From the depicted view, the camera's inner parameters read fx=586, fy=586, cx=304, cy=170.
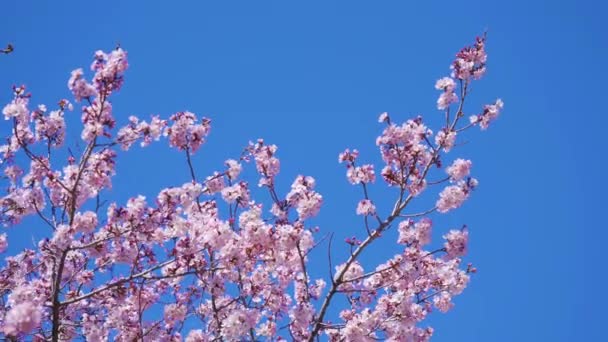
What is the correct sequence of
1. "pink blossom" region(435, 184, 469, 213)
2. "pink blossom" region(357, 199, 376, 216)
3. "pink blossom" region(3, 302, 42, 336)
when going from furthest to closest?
1. "pink blossom" region(435, 184, 469, 213)
2. "pink blossom" region(357, 199, 376, 216)
3. "pink blossom" region(3, 302, 42, 336)

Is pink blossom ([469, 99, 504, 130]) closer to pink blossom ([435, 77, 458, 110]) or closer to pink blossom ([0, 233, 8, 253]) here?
pink blossom ([435, 77, 458, 110])

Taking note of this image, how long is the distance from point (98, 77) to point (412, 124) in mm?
4710

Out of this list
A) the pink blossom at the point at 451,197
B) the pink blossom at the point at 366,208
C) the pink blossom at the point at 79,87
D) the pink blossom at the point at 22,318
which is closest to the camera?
the pink blossom at the point at 22,318

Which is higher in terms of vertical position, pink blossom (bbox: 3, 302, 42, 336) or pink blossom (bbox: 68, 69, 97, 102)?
pink blossom (bbox: 68, 69, 97, 102)

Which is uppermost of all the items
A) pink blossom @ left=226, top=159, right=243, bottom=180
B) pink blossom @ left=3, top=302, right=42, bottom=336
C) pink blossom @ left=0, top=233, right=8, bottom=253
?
pink blossom @ left=226, top=159, right=243, bottom=180

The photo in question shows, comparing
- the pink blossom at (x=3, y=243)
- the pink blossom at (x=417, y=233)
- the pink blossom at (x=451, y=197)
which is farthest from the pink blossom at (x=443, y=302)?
the pink blossom at (x=3, y=243)

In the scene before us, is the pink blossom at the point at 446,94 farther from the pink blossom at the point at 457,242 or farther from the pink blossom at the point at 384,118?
the pink blossom at the point at 457,242

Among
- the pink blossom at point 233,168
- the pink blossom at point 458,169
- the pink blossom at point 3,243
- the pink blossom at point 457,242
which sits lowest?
the pink blossom at point 457,242

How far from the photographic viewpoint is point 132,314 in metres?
9.59

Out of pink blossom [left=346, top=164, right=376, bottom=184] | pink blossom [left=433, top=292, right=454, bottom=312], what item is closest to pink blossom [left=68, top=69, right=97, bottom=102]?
pink blossom [left=346, top=164, right=376, bottom=184]

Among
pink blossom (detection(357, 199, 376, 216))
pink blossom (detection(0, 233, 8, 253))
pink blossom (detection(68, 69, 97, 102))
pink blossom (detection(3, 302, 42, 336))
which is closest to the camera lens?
pink blossom (detection(3, 302, 42, 336))

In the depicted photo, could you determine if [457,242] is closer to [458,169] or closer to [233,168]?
[458,169]

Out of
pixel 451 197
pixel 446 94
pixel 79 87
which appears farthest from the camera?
pixel 446 94

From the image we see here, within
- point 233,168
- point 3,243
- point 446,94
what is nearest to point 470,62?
point 446,94
